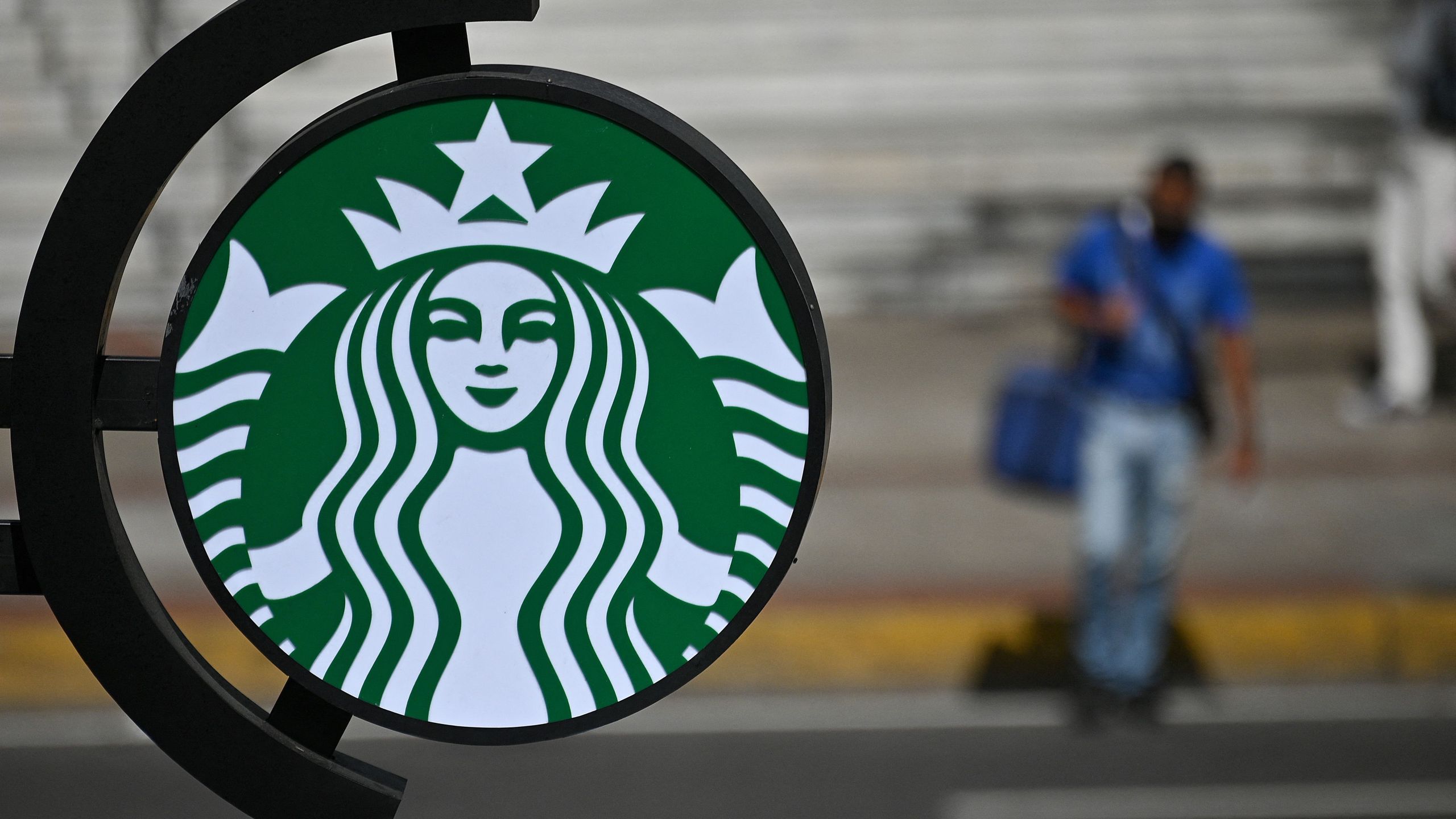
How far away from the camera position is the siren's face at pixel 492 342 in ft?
5.53

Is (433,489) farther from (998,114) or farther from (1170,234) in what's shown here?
(998,114)

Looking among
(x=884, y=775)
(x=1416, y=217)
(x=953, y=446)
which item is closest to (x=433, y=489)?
(x=884, y=775)

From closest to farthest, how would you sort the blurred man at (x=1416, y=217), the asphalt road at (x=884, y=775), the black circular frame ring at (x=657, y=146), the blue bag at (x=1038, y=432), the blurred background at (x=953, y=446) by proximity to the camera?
the black circular frame ring at (x=657, y=146) → the asphalt road at (x=884, y=775) → the blurred background at (x=953, y=446) → the blue bag at (x=1038, y=432) → the blurred man at (x=1416, y=217)

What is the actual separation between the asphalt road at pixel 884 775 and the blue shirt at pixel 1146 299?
1.29 meters

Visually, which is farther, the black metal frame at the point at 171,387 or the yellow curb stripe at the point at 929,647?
the yellow curb stripe at the point at 929,647

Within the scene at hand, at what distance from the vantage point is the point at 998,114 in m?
9.36

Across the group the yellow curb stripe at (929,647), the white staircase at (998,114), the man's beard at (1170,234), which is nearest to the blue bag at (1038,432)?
the man's beard at (1170,234)

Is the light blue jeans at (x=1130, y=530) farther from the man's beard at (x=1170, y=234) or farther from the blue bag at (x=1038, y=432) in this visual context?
the man's beard at (x=1170, y=234)

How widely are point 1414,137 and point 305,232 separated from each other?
24.4 ft

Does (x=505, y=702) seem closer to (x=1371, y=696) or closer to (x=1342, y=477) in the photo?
(x=1371, y=696)

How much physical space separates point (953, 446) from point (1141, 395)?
2.57 m

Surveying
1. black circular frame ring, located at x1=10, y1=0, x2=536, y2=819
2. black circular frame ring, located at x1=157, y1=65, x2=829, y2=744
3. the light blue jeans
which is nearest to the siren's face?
black circular frame ring, located at x1=157, y1=65, x2=829, y2=744

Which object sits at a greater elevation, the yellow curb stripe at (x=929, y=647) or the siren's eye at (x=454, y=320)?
the siren's eye at (x=454, y=320)

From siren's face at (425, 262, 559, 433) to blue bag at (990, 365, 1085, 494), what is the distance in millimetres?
3983
